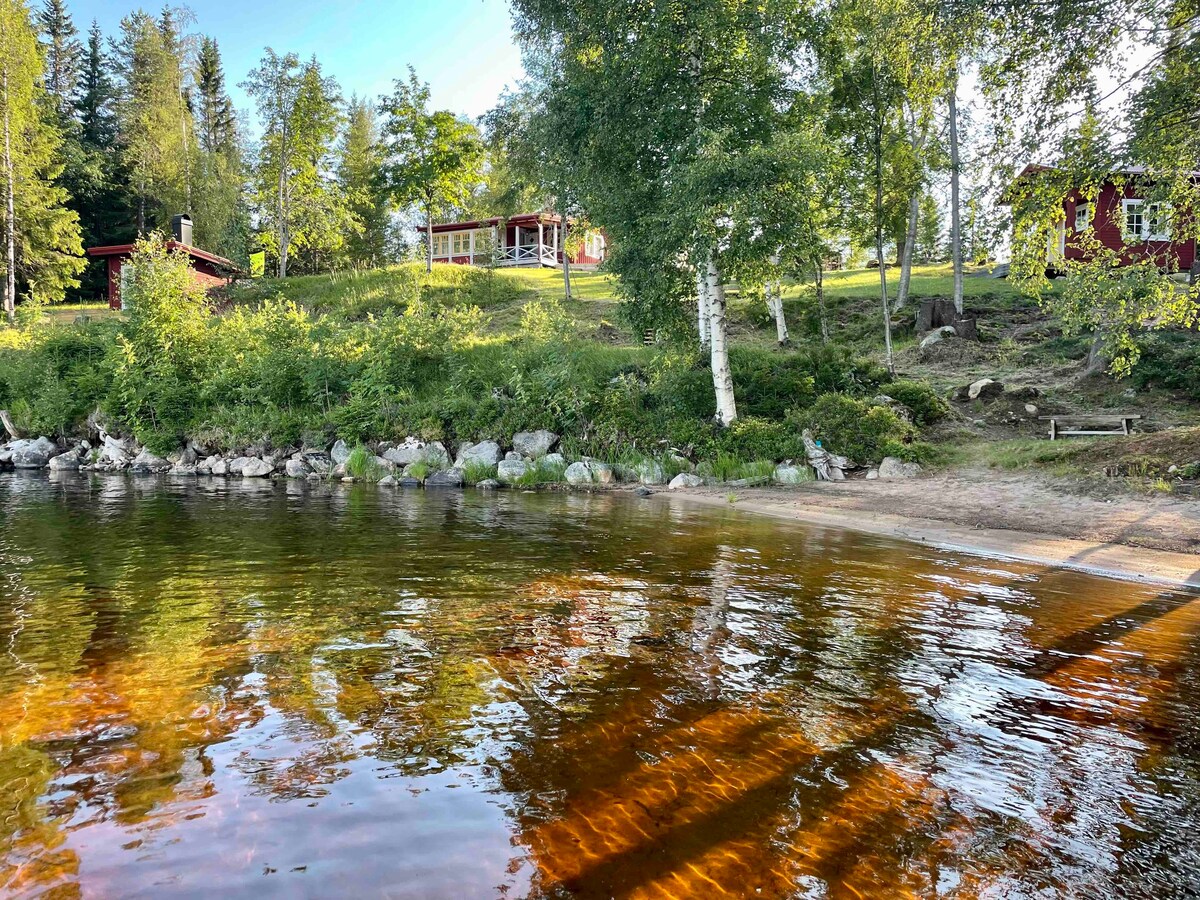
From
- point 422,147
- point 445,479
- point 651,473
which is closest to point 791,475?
point 651,473

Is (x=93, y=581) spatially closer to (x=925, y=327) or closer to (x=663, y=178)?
(x=663, y=178)

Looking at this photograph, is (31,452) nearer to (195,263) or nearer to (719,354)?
(195,263)

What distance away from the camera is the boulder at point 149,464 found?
22278 mm

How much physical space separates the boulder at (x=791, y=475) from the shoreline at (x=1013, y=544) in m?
1.97

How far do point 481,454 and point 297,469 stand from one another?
19.8ft

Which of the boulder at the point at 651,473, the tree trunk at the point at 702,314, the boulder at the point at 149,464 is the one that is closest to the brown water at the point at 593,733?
the boulder at the point at 651,473

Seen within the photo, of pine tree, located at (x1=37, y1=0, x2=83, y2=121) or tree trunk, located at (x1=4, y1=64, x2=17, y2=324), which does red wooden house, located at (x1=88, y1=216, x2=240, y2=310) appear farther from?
pine tree, located at (x1=37, y1=0, x2=83, y2=121)

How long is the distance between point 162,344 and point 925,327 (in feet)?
91.2

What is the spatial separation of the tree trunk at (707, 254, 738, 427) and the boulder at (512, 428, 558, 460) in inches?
192

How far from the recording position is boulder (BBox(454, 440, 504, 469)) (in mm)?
19812

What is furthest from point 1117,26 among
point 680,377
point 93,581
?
point 93,581

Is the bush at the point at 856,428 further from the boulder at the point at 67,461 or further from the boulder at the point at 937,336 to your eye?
the boulder at the point at 67,461

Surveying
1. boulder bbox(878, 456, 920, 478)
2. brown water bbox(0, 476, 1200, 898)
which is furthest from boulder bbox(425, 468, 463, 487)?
boulder bbox(878, 456, 920, 478)

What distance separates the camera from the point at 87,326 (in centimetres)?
2642
